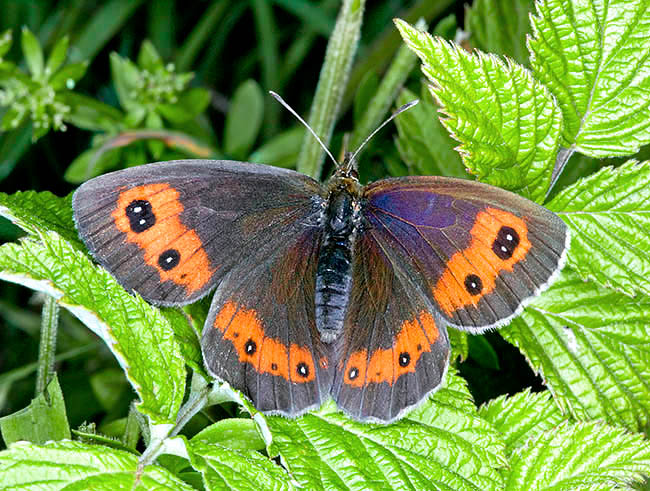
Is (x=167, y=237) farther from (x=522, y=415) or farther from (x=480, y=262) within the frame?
(x=522, y=415)

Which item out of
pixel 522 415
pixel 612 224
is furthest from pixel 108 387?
pixel 612 224

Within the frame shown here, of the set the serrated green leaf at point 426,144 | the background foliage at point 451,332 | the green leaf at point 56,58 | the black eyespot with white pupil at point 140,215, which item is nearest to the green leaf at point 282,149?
the background foliage at point 451,332

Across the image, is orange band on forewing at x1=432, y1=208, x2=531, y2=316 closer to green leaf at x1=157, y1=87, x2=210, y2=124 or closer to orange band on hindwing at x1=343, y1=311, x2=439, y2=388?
orange band on hindwing at x1=343, y1=311, x2=439, y2=388

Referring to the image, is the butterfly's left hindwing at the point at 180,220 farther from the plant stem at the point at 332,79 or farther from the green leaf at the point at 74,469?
the plant stem at the point at 332,79

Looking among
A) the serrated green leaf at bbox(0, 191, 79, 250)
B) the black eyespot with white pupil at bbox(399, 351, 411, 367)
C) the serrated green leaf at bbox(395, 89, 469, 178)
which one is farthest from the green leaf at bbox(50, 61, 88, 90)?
the black eyespot with white pupil at bbox(399, 351, 411, 367)

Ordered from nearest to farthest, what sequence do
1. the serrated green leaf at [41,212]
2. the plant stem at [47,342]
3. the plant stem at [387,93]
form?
the serrated green leaf at [41,212], the plant stem at [47,342], the plant stem at [387,93]

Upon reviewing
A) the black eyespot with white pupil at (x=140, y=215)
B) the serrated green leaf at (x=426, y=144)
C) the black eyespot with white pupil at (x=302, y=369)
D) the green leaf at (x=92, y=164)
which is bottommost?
the black eyespot with white pupil at (x=302, y=369)
